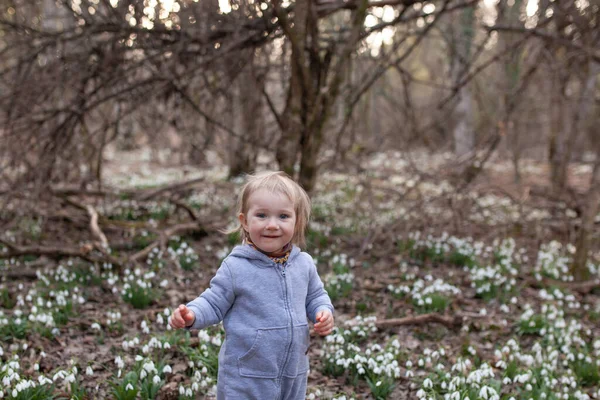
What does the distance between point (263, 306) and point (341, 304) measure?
105 inches

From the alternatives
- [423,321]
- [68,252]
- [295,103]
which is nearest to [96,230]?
[68,252]

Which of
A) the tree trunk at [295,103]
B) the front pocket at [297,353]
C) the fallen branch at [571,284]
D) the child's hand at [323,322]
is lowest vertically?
the fallen branch at [571,284]

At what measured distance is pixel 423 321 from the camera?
14.5ft

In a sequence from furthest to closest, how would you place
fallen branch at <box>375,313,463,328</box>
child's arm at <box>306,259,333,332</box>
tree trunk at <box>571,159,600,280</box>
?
tree trunk at <box>571,159,600,280</box> < fallen branch at <box>375,313,463,328</box> < child's arm at <box>306,259,333,332</box>

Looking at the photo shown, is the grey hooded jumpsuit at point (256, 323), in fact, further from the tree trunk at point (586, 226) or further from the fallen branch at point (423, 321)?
the tree trunk at point (586, 226)

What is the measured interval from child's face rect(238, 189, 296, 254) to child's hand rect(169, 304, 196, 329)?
401 mm

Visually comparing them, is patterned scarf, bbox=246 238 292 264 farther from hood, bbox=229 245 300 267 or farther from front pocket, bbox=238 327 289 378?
front pocket, bbox=238 327 289 378

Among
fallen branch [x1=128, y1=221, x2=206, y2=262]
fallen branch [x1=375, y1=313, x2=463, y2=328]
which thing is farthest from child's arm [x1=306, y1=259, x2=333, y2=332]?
fallen branch [x1=128, y1=221, x2=206, y2=262]

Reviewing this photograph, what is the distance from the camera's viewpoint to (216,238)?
673 cm

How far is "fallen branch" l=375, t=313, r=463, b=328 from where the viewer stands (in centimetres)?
432

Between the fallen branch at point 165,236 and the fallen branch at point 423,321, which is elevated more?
the fallen branch at point 165,236

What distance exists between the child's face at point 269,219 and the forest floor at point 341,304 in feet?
3.79

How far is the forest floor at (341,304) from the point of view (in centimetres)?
336

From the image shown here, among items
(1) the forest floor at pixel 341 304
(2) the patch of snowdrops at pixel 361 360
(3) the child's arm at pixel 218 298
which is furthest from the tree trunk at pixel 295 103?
(3) the child's arm at pixel 218 298
